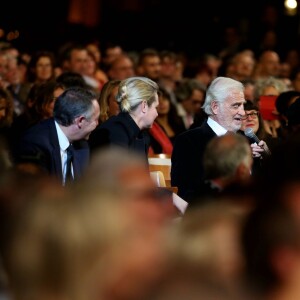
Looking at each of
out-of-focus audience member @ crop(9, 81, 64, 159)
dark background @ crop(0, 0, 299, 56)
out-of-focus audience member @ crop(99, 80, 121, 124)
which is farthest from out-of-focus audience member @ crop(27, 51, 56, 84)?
dark background @ crop(0, 0, 299, 56)

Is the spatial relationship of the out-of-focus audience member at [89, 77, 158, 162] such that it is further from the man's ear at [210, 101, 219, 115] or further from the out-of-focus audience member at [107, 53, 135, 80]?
the out-of-focus audience member at [107, 53, 135, 80]

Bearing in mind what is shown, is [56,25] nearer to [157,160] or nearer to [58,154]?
[157,160]

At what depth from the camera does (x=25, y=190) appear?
5363mm

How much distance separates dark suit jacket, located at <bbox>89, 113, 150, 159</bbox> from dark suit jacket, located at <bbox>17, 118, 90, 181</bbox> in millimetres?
139

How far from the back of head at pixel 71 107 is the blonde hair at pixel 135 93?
1.29 ft

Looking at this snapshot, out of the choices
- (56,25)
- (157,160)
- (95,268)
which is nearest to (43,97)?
(157,160)

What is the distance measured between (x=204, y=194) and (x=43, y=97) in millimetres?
3480

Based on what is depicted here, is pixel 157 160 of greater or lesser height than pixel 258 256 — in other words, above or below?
below

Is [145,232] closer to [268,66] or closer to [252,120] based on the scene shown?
[252,120]

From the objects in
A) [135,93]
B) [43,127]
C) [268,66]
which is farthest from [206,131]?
[268,66]

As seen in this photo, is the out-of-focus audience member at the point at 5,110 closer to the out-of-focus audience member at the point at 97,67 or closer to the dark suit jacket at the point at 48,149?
the dark suit jacket at the point at 48,149

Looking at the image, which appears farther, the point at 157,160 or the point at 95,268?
the point at 157,160

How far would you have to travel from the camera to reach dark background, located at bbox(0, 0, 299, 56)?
19000 millimetres

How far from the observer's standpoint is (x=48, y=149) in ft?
26.3
